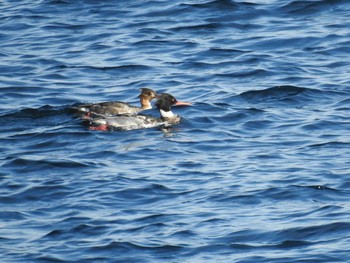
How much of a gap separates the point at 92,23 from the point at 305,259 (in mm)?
14593

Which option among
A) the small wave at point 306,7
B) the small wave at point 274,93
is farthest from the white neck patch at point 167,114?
the small wave at point 306,7

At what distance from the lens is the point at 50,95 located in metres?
22.2

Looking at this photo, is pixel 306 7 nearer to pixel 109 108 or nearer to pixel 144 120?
pixel 144 120

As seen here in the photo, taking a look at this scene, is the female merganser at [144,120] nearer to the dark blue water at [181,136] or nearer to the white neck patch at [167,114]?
the white neck patch at [167,114]

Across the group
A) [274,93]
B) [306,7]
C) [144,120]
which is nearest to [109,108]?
[144,120]

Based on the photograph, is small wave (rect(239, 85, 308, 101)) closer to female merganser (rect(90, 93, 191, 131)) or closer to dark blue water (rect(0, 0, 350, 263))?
dark blue water (rect(0, 0, 350, 263))

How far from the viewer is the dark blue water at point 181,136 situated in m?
14.0

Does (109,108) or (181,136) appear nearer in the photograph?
(181,136)

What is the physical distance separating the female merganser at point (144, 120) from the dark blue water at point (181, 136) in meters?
0.26

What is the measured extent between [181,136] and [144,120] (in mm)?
1451

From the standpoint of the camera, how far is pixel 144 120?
20.9m

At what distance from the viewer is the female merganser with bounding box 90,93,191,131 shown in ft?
65.8

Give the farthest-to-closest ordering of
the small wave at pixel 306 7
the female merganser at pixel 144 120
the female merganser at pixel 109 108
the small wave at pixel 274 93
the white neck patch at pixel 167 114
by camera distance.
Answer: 1. the small wave at pixel 306 7
2. the small wave at pixel 274 93
3. the white neck patch at pixel 167 114
4. the female merganser at pixel 109 108
5. the female merganser at pixel 144 120

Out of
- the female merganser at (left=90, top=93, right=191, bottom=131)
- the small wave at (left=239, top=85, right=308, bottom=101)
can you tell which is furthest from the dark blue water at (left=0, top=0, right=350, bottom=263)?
the female merganser at (left=90, top=93, right=191, bottom=131)
